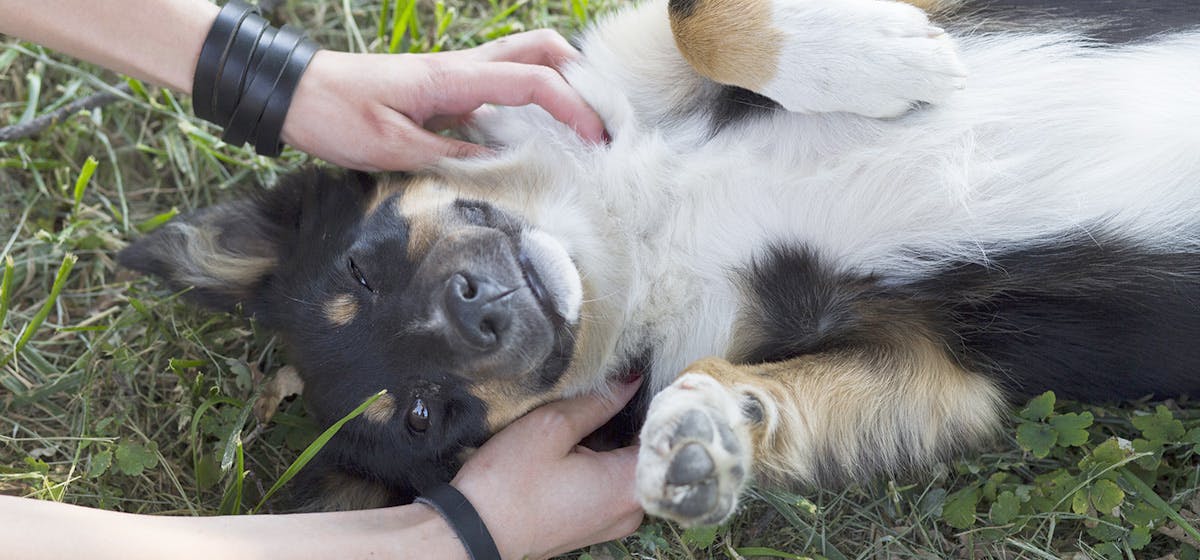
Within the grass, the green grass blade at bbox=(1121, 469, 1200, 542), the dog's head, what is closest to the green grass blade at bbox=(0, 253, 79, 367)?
the grass

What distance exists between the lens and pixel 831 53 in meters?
2.92

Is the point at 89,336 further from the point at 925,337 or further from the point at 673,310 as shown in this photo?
the point at 925,337

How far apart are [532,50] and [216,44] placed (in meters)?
1.06

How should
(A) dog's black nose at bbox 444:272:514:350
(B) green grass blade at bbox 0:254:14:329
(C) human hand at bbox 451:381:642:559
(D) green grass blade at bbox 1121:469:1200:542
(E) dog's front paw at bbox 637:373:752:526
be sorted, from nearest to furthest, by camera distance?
(E) dog's front paw at bbox 637:373:752:526, (A) dog's black nose at bbox 444:272:514:350, (C) human hand at bbox 451:381:642:559, (D) green grass blade at bbox 1121:469:1200:542, (B) green grass blade at bbox 0:254:14:329

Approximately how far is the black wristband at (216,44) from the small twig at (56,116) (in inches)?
61.4

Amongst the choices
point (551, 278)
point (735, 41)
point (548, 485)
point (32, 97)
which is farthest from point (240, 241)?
point (735, 41)

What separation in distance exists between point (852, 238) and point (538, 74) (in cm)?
116

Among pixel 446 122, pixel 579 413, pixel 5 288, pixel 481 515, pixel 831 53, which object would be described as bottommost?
pixel 481 515

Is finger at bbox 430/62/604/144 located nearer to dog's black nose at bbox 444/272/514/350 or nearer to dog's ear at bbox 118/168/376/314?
dog's ear at bbox 118/168/376/314

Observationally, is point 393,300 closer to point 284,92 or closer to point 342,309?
point 342,309

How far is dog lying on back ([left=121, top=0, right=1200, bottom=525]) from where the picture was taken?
115 inches

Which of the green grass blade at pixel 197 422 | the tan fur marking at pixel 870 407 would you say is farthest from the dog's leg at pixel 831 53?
the green grass blade at pixel 197 422

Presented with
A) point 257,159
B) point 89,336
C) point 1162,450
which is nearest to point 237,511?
point 89,336

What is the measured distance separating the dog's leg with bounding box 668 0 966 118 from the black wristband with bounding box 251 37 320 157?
4.27ft
